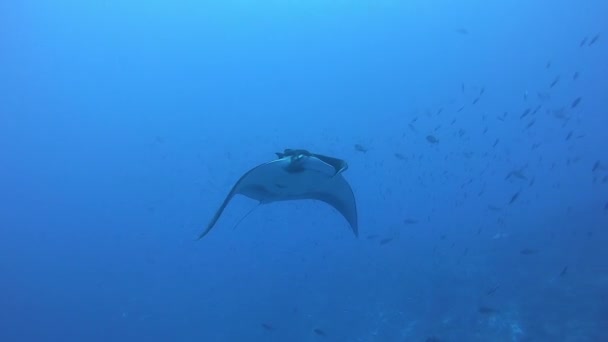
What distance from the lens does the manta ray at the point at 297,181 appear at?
215 inches

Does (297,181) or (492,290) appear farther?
(492,290)

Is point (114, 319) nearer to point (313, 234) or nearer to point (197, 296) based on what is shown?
point (197, 296)

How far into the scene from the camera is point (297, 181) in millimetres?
6242

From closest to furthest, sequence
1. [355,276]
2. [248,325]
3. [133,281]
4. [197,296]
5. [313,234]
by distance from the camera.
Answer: [248,325] < [355,276] < [197,296] < [133,281] < [313,234]

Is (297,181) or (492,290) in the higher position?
(297,181)

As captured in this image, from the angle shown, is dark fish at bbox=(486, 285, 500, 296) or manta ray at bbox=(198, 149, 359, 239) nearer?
manta ray at bbox=(198, 149, 359, 239)

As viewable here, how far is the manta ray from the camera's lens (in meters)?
5.47

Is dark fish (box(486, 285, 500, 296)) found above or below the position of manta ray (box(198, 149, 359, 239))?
below

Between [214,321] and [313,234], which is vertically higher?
[214,321]

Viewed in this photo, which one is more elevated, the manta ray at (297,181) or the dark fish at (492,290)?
the manta ray at (297,181)

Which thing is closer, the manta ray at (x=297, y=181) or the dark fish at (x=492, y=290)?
the manta ray at (x=297, y=181)

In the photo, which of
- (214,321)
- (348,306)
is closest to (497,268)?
(348,306)

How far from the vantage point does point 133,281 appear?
110 feet

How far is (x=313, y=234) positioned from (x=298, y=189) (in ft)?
121
